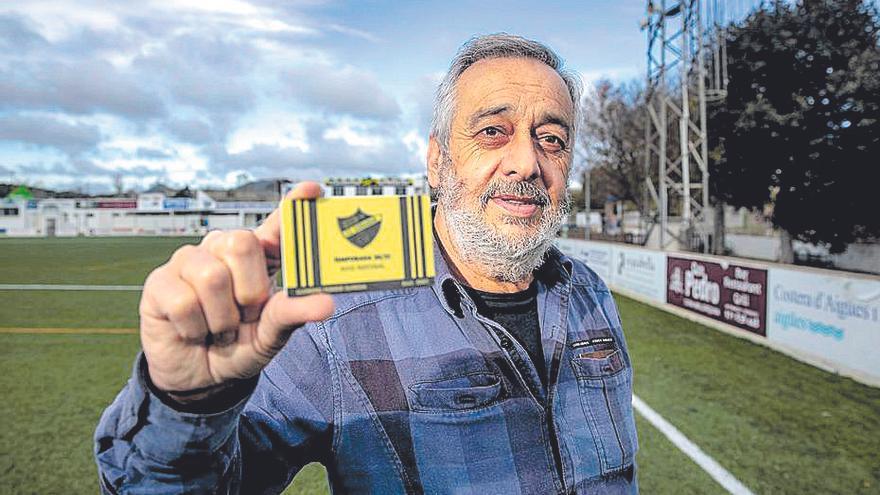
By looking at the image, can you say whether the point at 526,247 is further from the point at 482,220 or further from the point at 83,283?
the point at 83,283

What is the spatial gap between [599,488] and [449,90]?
141 cm

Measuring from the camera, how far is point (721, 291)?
11453 mm

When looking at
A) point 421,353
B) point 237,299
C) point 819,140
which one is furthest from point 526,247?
point 819,140

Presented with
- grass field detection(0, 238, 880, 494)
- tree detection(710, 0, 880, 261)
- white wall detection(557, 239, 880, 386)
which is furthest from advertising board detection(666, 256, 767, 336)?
tree detection(710, 0, 880, 261)

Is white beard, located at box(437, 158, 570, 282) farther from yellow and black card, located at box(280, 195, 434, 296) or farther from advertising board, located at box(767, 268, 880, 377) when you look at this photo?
advertising board, located at box(767, 268, 880, 377)

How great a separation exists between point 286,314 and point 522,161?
1.10 meters

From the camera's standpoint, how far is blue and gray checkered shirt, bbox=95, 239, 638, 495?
1600 millimetres

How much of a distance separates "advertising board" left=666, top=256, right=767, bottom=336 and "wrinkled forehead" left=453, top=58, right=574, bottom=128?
9409 millimetres

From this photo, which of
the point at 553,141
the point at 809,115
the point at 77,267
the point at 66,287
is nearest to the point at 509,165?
→ the point at 553,141

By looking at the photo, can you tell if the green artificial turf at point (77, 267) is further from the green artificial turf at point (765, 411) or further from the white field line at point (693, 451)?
the white field line at point (693, 451)

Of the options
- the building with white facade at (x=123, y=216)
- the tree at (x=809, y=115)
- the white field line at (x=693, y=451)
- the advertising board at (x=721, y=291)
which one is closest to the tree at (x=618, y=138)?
the tree at (x=809, y=115)

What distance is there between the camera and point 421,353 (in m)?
1.76

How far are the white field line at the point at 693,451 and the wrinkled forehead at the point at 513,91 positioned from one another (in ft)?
14.1

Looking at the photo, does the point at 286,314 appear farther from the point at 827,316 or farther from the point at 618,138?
the point at 618,138
